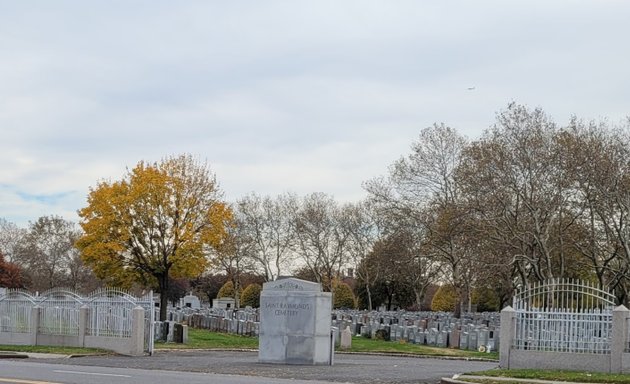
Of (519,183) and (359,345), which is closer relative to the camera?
(359,345)

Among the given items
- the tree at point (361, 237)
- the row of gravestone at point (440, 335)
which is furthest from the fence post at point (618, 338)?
the tree at point (361, 237)

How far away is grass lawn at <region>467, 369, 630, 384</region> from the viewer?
19.4 m

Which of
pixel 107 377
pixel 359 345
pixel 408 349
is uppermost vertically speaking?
pixel 107 377

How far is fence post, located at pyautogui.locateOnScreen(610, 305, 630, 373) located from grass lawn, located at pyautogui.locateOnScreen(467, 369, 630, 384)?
0.56m

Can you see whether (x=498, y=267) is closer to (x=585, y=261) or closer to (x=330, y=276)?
(x=585, y=261)

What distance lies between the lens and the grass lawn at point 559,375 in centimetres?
1938

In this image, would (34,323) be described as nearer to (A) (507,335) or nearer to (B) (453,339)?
(B) (453,339)

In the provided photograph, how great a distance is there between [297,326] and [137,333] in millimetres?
6672

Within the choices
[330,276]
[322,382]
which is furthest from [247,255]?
[322,382]

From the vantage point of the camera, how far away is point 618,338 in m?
21.2

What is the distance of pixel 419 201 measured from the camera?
5884cm

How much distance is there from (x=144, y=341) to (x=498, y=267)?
978 inches

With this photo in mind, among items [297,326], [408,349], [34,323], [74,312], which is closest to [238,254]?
[408,349]

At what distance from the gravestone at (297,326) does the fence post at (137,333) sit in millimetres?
5446
